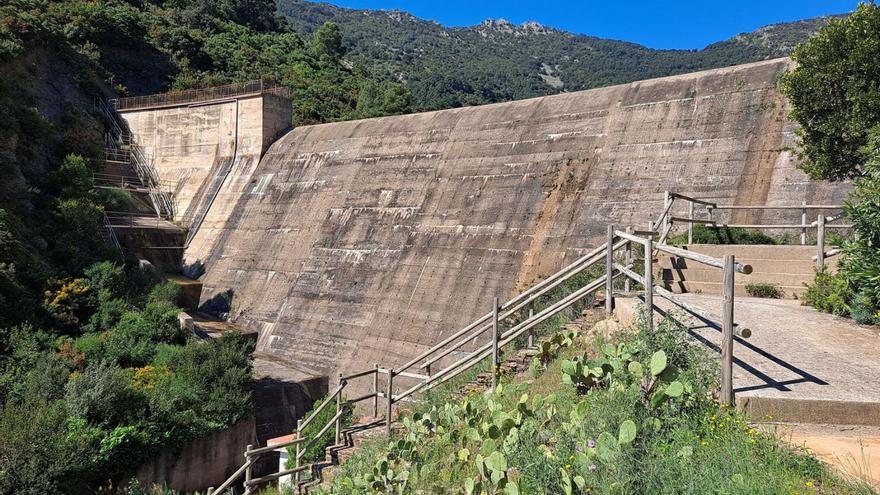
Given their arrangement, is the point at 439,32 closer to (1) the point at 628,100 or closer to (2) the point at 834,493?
(1) the point at 628,100

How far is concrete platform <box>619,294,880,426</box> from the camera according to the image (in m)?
5.14

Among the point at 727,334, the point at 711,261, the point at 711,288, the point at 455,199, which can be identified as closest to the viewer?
the point at 727,334

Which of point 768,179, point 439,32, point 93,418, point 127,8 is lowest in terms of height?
point 93,418

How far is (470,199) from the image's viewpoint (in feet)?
57.4

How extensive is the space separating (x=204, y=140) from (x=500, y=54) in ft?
478

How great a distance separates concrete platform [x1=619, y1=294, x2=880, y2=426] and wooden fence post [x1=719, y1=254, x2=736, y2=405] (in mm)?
185

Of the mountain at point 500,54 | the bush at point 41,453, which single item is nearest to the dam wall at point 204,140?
the bush at point 41,453

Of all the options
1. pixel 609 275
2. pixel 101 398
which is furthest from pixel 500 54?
pixel 609 275

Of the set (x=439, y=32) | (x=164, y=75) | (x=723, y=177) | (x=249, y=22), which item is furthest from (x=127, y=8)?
(x=439, y=32)

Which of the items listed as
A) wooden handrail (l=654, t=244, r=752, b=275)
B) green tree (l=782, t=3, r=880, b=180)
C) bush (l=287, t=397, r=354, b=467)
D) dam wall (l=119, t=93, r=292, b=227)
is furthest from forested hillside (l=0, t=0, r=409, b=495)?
green tree (l=782, t=3, r=880, b=180)

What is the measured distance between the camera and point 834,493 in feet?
12.4

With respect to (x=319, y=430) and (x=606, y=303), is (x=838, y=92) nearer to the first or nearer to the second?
(x=606, y=303)

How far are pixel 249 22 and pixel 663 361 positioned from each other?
65.4 m

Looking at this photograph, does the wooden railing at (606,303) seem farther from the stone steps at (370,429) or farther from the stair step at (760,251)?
the stair step at (760,251)
